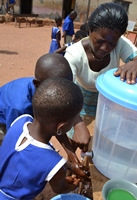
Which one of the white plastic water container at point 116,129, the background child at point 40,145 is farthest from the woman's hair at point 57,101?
the white plastic water container at point 116,129

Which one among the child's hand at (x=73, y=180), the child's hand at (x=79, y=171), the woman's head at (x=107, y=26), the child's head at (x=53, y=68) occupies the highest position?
the woman's head at (x=107, y=26)

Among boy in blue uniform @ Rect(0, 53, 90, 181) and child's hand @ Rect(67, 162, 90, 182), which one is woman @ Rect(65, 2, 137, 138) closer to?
boy in blue uniform @ Rect(0, 53, 90, 181)

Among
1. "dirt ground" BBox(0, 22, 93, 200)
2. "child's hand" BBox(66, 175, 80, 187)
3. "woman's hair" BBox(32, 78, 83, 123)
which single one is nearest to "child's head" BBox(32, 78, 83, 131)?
"woman's hair" BBox(32, 78, 83, 123)

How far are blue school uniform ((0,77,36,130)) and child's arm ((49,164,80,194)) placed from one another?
44cm

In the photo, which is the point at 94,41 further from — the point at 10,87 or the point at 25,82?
the point at 10,87

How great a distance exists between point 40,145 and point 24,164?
11 cm

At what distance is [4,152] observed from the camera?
39.7 inches

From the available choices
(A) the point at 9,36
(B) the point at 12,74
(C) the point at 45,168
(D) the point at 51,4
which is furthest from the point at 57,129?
(D) the point at 51,4

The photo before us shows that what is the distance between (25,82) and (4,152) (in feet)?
1.57

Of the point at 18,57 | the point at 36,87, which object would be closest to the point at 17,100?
the point at 36,87

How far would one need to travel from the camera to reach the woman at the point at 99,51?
112cm

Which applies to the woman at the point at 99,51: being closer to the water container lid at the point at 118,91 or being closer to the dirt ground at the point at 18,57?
the water container lid at the point at 118,91

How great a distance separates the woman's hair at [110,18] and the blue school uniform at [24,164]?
66cm

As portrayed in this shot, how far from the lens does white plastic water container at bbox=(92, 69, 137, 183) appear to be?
2.61 feet
